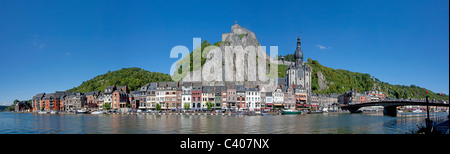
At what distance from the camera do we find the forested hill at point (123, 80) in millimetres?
122681

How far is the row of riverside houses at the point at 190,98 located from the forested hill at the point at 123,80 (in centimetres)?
1181

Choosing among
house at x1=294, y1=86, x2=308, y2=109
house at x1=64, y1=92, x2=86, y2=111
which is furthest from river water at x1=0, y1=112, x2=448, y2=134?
house at x1=64, y1=92, x2=86, y2=111

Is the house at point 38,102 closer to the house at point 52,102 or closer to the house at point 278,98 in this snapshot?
the house at point 52,102

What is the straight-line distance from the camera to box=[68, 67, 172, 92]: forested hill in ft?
402

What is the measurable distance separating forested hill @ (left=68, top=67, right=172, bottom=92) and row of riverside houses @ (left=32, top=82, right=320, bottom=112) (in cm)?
1181

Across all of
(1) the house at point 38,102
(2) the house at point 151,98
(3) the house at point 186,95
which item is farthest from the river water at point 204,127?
(1) the house at point 38,102

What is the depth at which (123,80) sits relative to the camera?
126312 mm

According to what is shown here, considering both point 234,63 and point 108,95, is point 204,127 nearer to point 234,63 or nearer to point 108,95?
point 108,95

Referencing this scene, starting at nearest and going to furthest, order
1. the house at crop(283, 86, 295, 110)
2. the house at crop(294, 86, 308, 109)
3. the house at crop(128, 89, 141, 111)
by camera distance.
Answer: the house at crop(128, 89, 141, 111), the house at crop(283, 86, 295, 110), the house at crop(294, 86, 308, 109)

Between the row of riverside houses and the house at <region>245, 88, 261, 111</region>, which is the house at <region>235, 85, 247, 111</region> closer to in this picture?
the row of riverside houses
